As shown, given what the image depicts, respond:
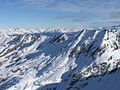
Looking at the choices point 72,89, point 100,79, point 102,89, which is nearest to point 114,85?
point 102,89

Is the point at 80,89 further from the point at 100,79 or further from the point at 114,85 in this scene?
the point at 114,85

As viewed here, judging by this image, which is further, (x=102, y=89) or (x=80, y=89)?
(x=80, y=89)

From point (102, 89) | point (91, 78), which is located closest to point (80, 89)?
point (91, 78)

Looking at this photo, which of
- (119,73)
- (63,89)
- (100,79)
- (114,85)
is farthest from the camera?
(63,89)

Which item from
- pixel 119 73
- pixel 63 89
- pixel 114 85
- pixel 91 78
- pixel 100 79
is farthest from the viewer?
pixel 63 89

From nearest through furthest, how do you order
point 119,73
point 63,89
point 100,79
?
point 119,73 < point 100,79 < point 63,89

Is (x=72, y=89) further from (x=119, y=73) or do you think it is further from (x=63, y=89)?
(x=119, y=73)

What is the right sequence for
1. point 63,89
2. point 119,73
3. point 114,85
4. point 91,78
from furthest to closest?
point 63,89 → point 91,78 → point 119,73 → point 114,85

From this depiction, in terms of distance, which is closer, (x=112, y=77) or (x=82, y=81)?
(x=112, y=77)

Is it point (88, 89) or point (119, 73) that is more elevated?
point (119, 73)
